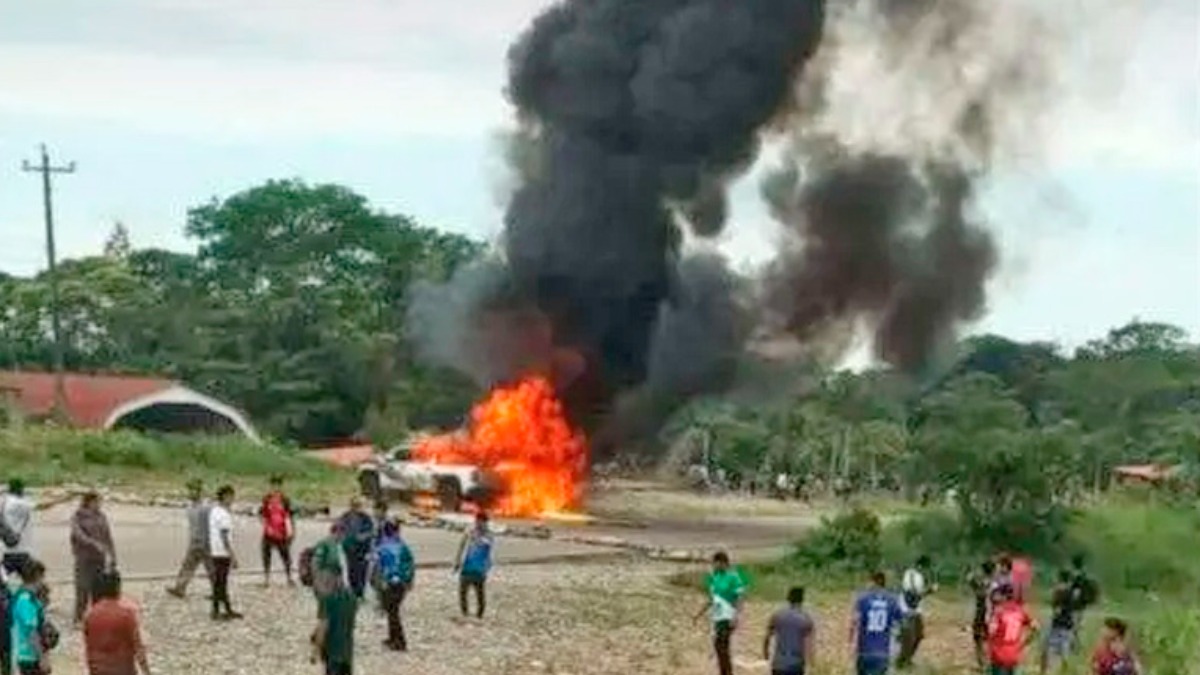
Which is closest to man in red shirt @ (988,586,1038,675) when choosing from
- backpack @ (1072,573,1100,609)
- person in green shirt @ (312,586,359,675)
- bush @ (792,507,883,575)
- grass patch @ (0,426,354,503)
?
backpack @ (1072,573,1100,609)

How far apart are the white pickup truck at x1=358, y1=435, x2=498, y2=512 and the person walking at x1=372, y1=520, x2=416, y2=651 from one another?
2605 cm

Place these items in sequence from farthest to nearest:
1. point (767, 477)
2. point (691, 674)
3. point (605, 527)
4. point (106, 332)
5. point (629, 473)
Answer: point (106, 332) < point (767, 477) < point (629, 473) < point (605, 527) < point (691, 674)

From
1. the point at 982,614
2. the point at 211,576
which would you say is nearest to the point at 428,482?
the point at 211,576

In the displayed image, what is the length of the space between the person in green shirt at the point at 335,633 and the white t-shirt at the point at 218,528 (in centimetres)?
677

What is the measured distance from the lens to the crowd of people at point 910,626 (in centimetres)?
1962

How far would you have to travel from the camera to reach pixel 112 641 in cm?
1455

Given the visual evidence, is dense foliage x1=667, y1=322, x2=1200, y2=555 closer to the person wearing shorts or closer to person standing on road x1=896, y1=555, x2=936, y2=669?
person standing on road x1=896, y1=555, x2=936, y2=669

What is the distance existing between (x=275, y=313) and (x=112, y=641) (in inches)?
3001

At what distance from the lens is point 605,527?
51812 mm

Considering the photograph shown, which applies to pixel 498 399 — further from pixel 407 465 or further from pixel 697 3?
pixel 697 3

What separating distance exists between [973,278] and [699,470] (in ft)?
119

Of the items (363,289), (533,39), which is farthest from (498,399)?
(363,289)

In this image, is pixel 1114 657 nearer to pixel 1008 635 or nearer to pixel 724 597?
pixel 1008 635

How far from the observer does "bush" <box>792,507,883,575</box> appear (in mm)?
42156
